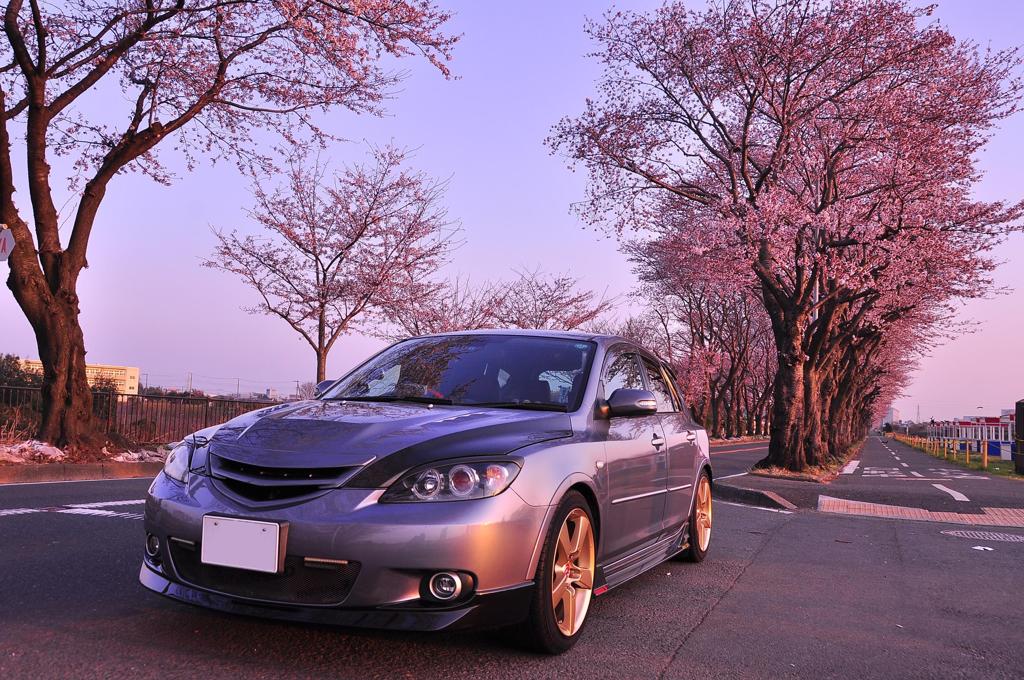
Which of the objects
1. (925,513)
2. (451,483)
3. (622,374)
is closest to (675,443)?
(622,374)

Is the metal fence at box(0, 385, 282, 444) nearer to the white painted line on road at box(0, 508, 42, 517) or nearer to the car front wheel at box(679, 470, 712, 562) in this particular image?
the white painted line on road at box(0, 508, 42, 517)

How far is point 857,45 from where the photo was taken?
17125mm

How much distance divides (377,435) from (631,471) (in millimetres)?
1623

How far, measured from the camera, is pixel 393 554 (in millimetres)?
3055

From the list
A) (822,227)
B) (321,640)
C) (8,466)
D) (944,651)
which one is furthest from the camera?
(822,227)

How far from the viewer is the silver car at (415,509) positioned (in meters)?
3.08

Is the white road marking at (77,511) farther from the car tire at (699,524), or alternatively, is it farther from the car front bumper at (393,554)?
the car tire at (699,524)

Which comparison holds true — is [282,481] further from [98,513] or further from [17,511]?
[17,511]

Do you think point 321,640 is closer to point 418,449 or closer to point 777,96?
point 418,449

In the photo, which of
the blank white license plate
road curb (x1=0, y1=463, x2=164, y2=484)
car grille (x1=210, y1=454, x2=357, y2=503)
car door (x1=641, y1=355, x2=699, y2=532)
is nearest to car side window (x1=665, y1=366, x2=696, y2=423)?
car door (x1=641, y1=355, x2=699, y2=532)

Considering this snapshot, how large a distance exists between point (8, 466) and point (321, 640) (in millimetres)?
8639

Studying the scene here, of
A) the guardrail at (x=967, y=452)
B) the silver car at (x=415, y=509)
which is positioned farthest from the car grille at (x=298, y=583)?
the guardrail at (x=967, y=452)

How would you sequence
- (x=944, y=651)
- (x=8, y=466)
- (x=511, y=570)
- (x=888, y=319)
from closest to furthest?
1. (x=511, y=570)
2. (x=944, y=651)
3. (x=8, y=466)
4. (x=888, y=319)

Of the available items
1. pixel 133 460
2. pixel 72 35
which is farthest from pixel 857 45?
pixel 133 460
